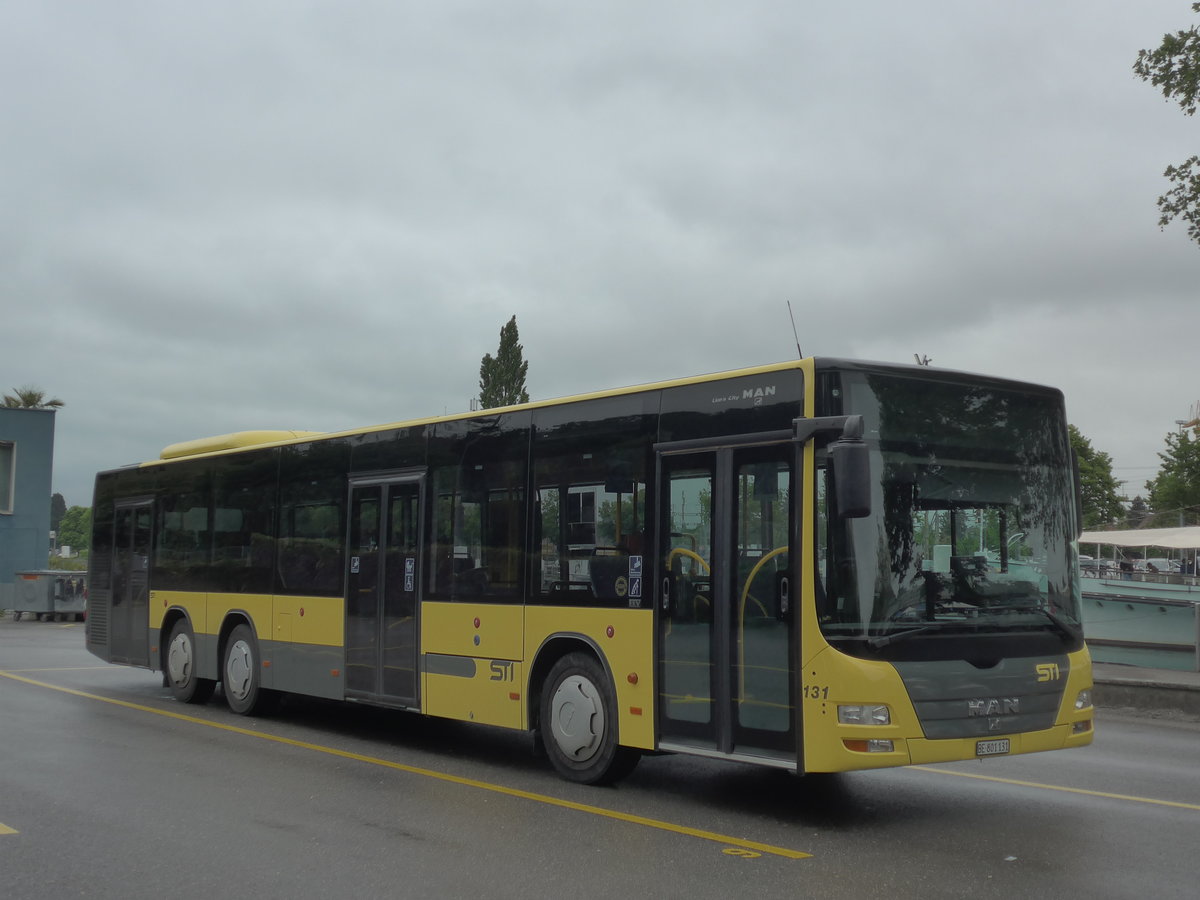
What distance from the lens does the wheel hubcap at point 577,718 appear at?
942 centimetres

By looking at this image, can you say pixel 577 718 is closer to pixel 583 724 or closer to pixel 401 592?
pixel 583 724

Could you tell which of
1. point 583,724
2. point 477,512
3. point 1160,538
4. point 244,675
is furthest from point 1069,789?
point 1160,538

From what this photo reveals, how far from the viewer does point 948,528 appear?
8.09 metres

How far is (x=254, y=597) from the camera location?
14102mm

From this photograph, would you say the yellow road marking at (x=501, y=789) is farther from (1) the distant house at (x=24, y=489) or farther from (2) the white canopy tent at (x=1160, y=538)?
(1) the distant house at (x=24, y=489)

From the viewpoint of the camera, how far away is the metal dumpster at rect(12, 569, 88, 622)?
34.9 meters

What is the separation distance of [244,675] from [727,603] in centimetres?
772

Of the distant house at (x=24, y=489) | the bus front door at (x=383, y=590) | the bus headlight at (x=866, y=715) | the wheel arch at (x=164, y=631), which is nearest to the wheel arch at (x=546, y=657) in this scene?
the bus front door at (x=383, y=590)

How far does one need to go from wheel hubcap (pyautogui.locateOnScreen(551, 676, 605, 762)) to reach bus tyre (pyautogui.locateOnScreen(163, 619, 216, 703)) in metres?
7.04

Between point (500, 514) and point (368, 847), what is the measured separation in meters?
3.79

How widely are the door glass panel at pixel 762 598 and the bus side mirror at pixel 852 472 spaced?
27.6 inches

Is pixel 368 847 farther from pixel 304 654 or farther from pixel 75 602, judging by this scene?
pixel 75 602

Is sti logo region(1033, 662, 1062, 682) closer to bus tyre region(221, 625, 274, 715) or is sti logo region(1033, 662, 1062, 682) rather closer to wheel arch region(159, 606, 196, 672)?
bus tyre region(221, 625, 274, 715)

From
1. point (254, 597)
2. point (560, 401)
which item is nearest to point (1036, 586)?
point (560, 401)
